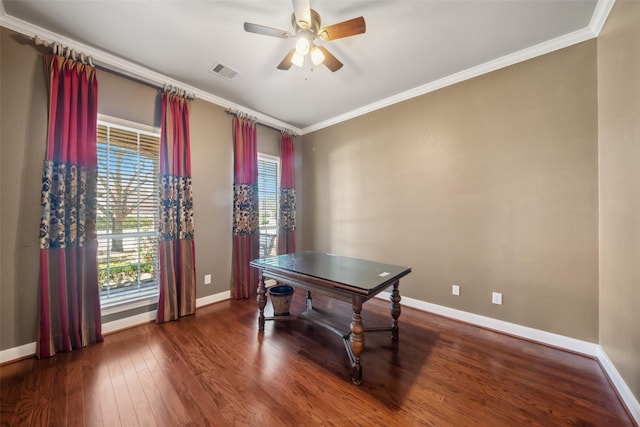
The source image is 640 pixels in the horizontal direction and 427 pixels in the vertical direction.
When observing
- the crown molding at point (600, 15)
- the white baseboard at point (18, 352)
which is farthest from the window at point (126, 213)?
the crown molding at point (600, 15)

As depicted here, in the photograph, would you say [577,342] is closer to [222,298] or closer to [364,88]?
[364,88]

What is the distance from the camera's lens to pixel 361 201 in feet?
11.9

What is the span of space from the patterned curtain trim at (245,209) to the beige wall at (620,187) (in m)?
3.73

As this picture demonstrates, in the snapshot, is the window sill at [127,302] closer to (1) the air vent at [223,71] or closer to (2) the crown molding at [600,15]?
(1) the air vent at [223,71]

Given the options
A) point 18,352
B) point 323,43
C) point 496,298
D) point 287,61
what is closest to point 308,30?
point 287,61

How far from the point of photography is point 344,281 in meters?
1.79

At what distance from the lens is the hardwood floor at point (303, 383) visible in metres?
1.44

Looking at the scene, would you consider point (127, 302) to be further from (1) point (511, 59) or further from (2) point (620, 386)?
(1) point (511, 59)

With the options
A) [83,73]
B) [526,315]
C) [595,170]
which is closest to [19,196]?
[83,73]

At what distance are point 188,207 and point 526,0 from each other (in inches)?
150

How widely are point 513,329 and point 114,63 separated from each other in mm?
5008

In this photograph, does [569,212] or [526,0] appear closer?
[526,0]

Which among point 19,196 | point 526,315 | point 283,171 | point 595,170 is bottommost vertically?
point 526,315

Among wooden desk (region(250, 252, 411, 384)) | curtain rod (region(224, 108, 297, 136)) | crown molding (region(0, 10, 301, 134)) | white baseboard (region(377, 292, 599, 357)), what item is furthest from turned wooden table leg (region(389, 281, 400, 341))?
crown molding (region(0, 10, 301, 134))
